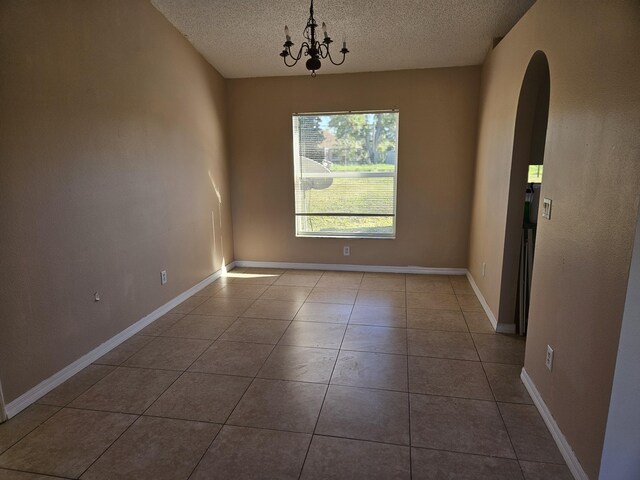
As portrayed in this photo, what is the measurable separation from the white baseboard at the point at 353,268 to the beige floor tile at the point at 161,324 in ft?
5.70

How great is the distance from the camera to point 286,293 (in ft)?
13.3

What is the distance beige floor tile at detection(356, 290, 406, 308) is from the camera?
369cm

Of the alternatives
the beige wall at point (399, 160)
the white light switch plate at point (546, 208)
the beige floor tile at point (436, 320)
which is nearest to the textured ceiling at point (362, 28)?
the beige wall at point (399, 160)

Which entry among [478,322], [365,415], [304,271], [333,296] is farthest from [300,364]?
[304,271]

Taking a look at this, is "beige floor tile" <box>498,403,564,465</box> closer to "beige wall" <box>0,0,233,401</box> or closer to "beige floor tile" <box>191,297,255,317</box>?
"beige floor tile" <box>191,297,255,317</box>

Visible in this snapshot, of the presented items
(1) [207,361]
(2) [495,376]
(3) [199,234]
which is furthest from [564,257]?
(3) [199,234]

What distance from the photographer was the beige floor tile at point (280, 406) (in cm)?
198

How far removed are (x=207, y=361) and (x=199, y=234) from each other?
73.0 inches

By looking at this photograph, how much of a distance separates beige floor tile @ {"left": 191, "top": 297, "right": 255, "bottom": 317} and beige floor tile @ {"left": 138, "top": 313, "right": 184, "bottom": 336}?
0.56 feet

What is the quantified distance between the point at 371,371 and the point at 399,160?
2798mm

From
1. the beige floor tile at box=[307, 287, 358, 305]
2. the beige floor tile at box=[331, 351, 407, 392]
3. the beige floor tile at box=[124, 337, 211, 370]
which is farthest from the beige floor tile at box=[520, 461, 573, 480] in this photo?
the beige floor tile at box=[307, 287, 358, 305]

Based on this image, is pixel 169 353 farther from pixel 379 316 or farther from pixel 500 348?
pixel 500 348

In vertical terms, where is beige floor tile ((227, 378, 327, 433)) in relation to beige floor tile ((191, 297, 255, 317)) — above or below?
below

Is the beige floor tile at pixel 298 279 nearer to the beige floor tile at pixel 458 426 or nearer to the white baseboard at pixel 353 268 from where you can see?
the white baseboard at pixel 353 268
